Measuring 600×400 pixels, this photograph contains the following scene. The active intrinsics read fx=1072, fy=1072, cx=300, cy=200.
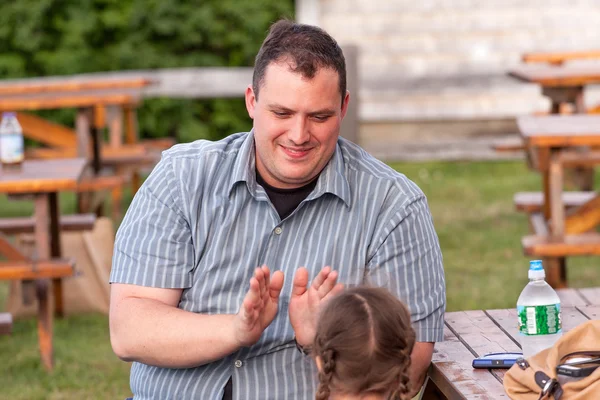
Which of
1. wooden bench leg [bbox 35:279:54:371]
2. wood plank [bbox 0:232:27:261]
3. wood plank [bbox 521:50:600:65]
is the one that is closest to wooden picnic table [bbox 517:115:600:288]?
wooden bench leg [bbox 35:279:54:371]

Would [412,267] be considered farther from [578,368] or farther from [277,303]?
[578,368]

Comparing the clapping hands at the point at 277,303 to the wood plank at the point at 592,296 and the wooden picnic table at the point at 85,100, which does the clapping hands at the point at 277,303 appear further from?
the wooden picnic table at the point at 85,100

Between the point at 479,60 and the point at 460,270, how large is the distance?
5.17 meters

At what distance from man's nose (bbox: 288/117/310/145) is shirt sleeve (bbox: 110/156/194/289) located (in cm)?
35

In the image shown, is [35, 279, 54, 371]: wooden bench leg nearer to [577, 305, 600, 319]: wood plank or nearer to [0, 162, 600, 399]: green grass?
[0, 162, 600, 399]: green grass

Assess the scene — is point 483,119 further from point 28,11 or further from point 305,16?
point 28,11

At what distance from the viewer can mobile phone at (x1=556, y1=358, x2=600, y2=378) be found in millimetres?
2178

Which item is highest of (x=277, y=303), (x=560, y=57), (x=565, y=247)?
(x=277, y=303)

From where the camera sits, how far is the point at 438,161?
11211 millimetres

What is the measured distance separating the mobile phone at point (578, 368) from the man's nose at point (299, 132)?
92cm

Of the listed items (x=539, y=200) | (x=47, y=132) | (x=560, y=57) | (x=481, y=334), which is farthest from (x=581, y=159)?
(x=47, y=132)

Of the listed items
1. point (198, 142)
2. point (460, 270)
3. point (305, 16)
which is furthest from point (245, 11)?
point (198, 142)

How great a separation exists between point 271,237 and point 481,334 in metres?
0.63

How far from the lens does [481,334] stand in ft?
9.53
